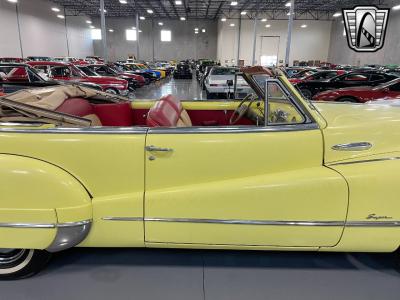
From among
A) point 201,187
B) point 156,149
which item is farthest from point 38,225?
point 201,187

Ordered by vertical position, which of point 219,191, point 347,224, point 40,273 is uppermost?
point 219,191

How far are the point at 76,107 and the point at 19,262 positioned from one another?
133 centimetres

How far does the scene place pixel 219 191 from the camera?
204 centimetres

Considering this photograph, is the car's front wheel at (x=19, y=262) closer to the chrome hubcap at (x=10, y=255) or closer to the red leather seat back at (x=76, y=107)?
the chrome hubcap at (x=10, y=255)

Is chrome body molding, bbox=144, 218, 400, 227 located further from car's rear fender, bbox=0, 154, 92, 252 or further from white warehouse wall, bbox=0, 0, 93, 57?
white warehouse wall, bbox=0, 0, 93, 57

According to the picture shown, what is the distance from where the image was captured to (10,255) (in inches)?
87.6

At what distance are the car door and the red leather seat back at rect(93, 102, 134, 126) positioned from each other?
3.94ft

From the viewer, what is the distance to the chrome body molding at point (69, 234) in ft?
6.64

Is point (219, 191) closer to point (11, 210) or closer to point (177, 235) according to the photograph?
point (177, 235)

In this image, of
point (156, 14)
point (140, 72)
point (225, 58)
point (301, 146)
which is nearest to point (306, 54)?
point (225, 58)

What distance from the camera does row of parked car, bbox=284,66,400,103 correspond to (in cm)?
785

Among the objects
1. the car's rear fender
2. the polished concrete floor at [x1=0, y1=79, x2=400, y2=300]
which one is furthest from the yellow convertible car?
the polished concrete floor at [x1=0, y1=79, x2=400, y2=300]

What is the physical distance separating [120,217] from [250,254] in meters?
1.07

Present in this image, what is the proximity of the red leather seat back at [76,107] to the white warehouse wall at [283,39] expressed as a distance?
3190 cm
